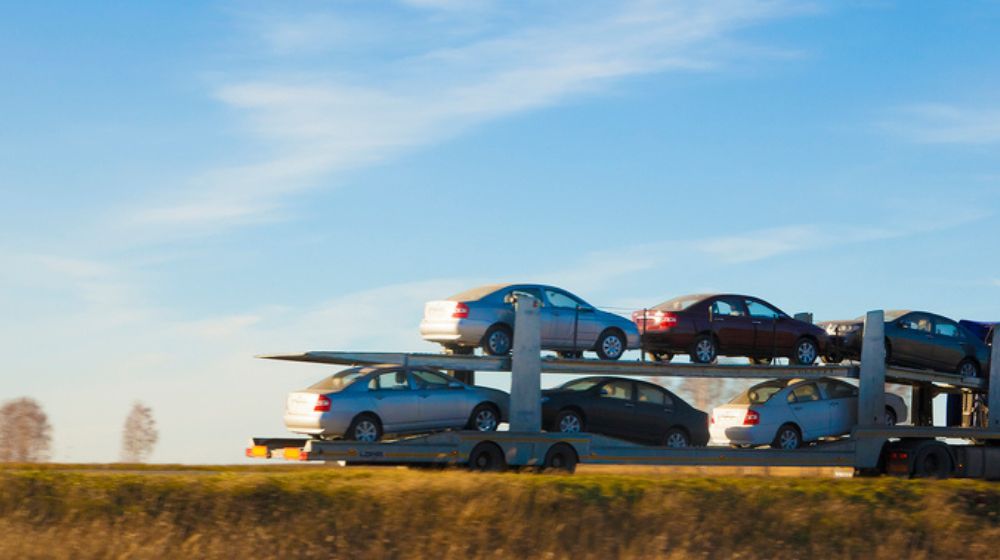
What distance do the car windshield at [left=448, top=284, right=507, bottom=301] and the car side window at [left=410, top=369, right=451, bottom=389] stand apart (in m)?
1.59

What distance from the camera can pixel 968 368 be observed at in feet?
78.8

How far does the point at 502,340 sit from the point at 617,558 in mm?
9141

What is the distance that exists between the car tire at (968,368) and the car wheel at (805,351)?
3.03 metres

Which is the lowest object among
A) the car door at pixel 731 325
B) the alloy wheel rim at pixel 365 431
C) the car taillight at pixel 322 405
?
the alloy wheel rim at pixel 365 431

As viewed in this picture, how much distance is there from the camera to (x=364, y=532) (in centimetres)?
1175

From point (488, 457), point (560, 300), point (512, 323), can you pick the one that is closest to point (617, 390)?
point (560, 300)

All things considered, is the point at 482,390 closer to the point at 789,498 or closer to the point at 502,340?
the point at 502,340

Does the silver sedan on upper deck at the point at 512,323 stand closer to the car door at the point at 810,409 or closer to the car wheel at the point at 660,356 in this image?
the car wheel at the point at 660,356

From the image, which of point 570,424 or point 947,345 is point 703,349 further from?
point 947,345

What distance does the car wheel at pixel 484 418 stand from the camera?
1975 centimetres

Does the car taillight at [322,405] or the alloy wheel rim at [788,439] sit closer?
the car taillight at [322,405]

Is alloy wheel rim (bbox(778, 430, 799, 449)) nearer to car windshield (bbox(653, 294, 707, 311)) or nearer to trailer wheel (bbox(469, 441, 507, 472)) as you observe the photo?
car windshield (bbox(653, 294, 707, 311))

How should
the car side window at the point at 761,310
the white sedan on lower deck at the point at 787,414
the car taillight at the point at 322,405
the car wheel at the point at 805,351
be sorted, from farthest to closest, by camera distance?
the car wheel at the point at 805,351 < the car side window at the point at 761,310 < the white sedan on lower deck at the point at 787,414 < the car taillight at the point at 322,405

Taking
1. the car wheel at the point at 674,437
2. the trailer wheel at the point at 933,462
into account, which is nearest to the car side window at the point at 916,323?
the trailer wheel at the point at 933,462
